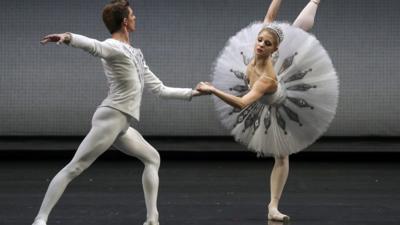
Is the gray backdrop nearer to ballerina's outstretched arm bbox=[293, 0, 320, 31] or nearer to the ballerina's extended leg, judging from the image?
ballerina's outstretched arm bbox=[293, 0, 320, 31]

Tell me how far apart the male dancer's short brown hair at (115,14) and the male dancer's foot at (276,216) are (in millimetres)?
1530

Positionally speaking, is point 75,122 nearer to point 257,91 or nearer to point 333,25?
point 333,25

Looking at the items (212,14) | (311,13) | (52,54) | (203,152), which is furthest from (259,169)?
(311,13)

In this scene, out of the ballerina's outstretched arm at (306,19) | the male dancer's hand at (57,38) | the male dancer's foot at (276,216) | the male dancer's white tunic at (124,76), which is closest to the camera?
the male dancer's hand at (57,38)

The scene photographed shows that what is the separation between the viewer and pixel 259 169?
9438 millimetres

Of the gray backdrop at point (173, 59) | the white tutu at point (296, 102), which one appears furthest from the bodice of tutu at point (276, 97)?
the gray backdrop at point (173, 59)

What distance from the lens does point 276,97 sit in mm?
5949

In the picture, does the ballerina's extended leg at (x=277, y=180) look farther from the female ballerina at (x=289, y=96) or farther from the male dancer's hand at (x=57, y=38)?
the male dancer's hand at (x=57, y=38)

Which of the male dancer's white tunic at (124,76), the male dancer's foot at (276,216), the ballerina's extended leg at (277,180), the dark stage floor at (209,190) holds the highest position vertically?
the male dancer's white tunic at (124,76)

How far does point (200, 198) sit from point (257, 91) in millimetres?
1767

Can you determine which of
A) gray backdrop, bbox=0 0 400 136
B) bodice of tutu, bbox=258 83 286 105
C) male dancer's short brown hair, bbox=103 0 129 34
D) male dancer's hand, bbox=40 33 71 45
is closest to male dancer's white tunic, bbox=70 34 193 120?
male dancer's short brown hair, bbox=103 0 129 34

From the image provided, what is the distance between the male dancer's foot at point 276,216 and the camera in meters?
6.17

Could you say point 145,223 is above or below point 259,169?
above

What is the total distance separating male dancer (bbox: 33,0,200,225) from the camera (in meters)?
5.63
